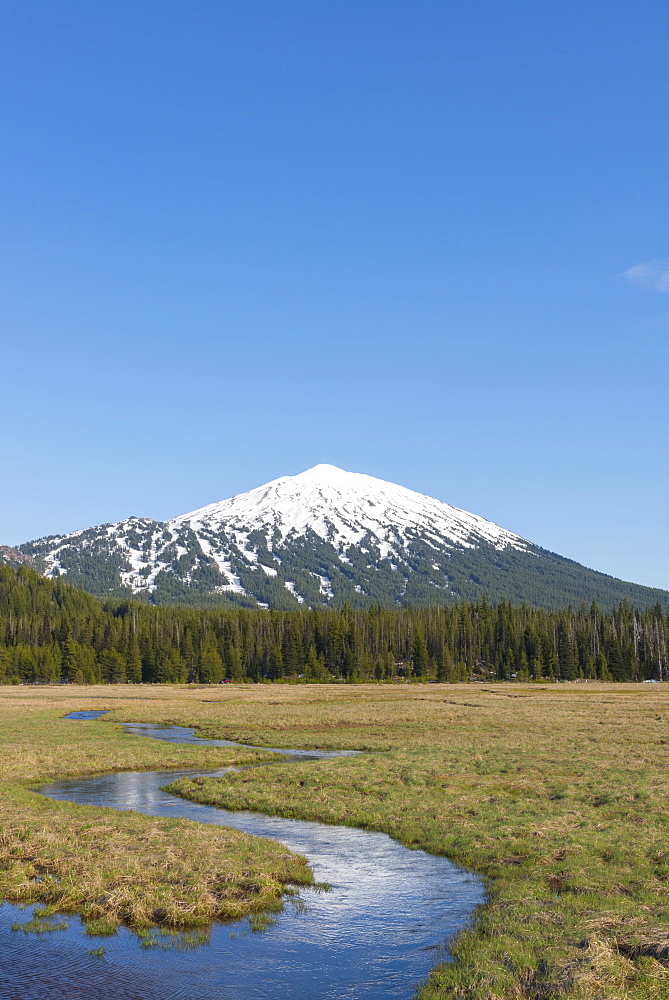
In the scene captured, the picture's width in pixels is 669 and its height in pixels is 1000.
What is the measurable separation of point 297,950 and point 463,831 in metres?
12.1

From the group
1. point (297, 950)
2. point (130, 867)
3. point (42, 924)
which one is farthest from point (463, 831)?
point (42, 924)

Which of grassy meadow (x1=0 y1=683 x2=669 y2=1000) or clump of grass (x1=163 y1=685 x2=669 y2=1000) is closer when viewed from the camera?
clump of grass (x1=163 y1=685 x2=669 y2=1000)

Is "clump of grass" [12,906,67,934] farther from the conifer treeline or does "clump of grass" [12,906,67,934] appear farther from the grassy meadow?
the conifer treeline

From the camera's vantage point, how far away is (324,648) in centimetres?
17938

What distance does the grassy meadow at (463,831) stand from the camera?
15.8 m

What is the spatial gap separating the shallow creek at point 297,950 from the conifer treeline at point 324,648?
141 meters

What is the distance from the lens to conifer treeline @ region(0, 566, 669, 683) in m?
160

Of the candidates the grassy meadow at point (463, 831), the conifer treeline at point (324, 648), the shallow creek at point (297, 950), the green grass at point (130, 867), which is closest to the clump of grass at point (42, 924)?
the green grass at point (130, 867)

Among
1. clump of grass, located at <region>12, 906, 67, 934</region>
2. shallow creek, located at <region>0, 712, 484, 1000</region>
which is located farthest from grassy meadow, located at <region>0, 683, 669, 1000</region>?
shallow creek, located at <region>0, 712, 484, 1000</region>

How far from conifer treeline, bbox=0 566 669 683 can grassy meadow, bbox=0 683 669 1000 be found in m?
98.8

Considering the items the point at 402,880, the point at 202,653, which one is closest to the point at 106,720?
the point at 402,880

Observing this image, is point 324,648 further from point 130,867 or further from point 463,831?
point 130,867

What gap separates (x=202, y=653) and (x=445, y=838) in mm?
142303

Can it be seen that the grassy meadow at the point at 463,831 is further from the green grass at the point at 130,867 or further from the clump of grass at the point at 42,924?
the clump of grass at the point at 42,924
